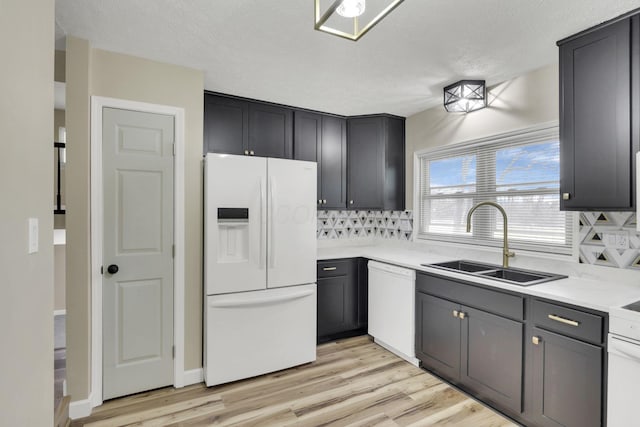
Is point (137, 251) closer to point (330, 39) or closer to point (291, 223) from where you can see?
point (291, 223)

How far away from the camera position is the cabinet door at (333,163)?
3.65m

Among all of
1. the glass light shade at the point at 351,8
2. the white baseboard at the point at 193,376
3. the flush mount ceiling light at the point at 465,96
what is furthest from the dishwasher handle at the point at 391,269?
the glass light shade at the point at 351,8

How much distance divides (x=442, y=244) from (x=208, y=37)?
2744mm

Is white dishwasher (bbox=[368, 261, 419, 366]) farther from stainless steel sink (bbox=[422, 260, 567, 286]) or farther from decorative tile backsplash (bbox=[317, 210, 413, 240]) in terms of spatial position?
decorative tile backsplash (bbox=[317, 210, 413, 240])

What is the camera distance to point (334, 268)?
331 cm

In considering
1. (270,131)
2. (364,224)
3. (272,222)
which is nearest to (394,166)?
(364,224)

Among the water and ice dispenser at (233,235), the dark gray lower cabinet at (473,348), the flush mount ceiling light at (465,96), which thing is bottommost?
the dark gray lower cabinet at (473,348)

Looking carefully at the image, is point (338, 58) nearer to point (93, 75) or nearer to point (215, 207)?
point (215, 207)

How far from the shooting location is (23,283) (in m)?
1.04

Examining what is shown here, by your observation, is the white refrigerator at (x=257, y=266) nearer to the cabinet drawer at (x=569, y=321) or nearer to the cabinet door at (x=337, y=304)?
the cabinet door at (x=337, y=304)

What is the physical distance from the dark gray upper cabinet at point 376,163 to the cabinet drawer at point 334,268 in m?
0.71

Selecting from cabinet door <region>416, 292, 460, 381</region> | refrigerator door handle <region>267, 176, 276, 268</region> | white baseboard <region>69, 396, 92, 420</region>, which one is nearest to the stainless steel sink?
cabinet door <region>416, 292, 460, 381</region>

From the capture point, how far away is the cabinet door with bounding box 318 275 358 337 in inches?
128

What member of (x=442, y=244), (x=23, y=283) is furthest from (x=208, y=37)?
(x=442, y=244)
